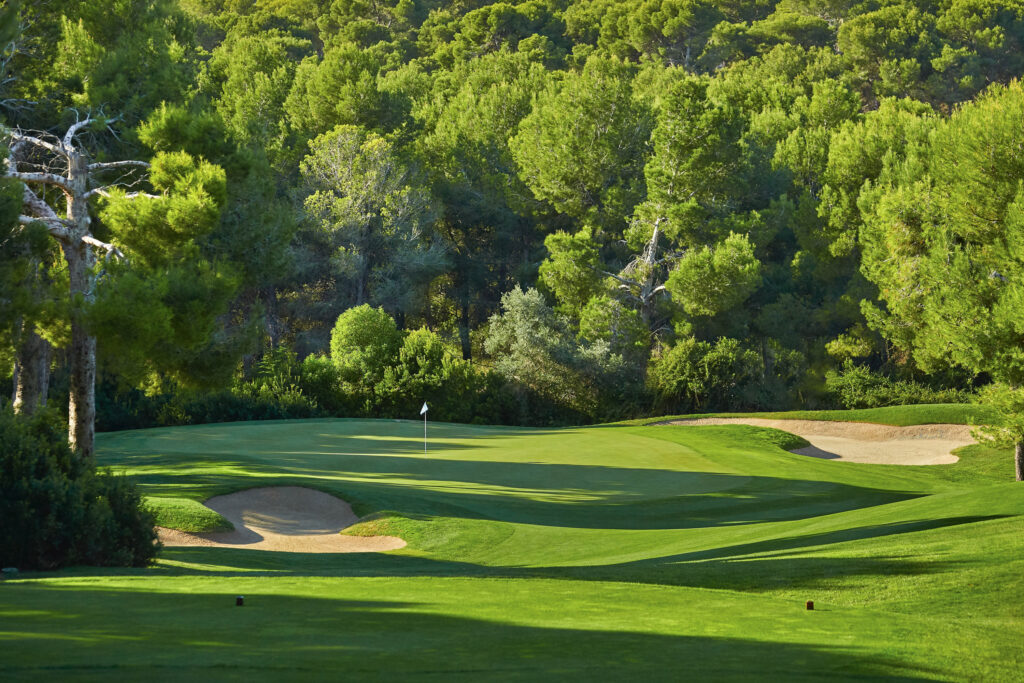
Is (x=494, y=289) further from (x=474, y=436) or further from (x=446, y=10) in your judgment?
(x=446, y=10)

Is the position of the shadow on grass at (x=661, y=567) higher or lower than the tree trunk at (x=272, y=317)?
lower

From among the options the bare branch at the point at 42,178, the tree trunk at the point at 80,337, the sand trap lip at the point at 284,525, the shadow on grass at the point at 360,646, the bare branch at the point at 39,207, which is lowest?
the sand trap lip at the point at 284,525

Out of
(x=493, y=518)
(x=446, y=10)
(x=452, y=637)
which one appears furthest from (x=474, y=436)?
(x=446, y=10)

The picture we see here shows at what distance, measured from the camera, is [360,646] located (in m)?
6.00

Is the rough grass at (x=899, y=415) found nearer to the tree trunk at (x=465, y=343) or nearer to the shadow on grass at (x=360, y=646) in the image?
the tree trunk at (x=465, y=343)

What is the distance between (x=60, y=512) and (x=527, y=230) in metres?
42.2

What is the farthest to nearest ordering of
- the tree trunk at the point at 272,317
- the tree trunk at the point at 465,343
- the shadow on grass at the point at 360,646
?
the tree trunk at the point at 465,343
the tree trunk at the point at 272,317
the shadow on grass at the point at 360,646

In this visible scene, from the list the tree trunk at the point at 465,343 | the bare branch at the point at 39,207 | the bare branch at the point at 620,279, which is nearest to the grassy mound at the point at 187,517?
the bare branch at the point at 39,207

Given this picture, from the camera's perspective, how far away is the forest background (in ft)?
Result: 68.8

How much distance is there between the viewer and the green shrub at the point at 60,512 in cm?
1143

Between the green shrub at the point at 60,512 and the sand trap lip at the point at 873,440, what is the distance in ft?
66.9

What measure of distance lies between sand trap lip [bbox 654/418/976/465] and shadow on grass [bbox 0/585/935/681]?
2241 cm

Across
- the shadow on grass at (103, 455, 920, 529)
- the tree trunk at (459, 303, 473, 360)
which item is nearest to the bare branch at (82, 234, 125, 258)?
the shadow on grass at (103, 455, 920, 529)

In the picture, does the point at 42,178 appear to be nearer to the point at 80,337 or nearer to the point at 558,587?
the point at 80,337
